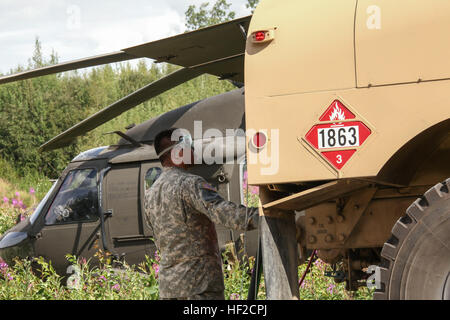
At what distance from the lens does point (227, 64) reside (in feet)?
20.1

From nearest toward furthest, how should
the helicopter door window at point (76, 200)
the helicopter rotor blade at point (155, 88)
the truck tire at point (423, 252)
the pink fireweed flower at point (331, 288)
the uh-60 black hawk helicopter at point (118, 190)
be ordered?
the truck tire at point (423, 252), the helicopter rotor blade at point (155, 88), the pink fireweed flower at point (331, 288), the uh-60 black hawk helicopter at point (118, 190), the helicopter door window at point (76, 200)

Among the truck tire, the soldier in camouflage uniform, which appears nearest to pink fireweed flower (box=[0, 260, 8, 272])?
the soldier in camouflage uniform

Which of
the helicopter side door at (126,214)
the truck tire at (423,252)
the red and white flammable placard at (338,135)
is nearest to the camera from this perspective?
the truck tire at (423,252)

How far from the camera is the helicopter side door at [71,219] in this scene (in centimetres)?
1023

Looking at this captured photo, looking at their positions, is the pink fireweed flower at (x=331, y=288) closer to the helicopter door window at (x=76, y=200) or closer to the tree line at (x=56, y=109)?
the helicopter door window at (x=76, y=200)

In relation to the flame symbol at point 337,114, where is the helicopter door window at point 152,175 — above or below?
below

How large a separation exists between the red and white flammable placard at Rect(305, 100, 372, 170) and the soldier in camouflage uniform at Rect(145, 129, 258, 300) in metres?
1.28

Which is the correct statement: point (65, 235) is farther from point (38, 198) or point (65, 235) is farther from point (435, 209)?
point (38, 198)

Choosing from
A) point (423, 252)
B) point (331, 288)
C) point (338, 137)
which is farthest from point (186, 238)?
point (331, 288)

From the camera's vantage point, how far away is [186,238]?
18.1 ft

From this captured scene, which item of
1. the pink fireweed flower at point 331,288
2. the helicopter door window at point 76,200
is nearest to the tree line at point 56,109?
the helicopter door window at point 76,200

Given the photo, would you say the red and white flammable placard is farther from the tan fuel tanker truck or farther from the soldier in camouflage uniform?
the soldier in camouflage uniform
